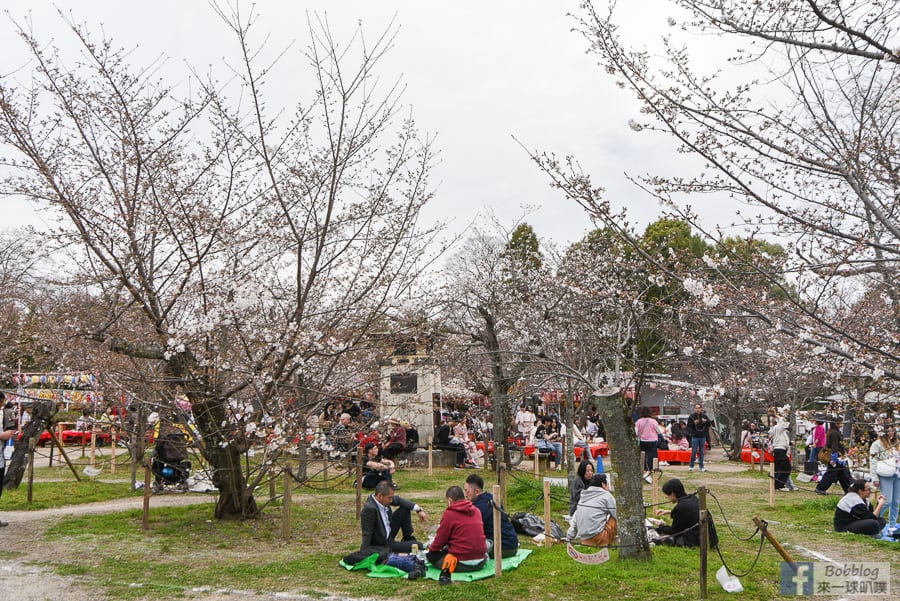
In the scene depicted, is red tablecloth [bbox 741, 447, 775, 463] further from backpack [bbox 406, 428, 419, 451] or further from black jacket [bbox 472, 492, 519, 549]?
black jacket [bbox 472, 492, 519, 549]

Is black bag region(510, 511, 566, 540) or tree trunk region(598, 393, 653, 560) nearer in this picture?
tree trunk region(598, 393, 653, 560)

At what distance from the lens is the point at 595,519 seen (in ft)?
24.7

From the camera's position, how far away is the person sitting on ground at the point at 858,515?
877 cm

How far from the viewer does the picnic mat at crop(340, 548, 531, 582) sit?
21.2 feet

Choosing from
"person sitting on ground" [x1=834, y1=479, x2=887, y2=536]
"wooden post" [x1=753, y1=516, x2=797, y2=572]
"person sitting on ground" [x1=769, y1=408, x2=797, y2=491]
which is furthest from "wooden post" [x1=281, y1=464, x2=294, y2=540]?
"person sitting on ground" [x1=769, y1=408, x2=797, y2=491]

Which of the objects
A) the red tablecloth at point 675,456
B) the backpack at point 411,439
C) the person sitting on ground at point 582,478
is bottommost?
the red tablecloth at point 675,456

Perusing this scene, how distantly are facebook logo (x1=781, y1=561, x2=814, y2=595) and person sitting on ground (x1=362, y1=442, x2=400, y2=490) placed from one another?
5765 mm

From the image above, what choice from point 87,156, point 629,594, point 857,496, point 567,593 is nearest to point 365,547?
point 567,593

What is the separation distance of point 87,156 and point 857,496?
35.5ft

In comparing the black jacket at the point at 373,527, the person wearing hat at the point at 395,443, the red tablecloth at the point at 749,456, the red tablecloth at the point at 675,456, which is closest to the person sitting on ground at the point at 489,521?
the black jacket at the point at 373,527

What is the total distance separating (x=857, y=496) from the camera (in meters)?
9.00

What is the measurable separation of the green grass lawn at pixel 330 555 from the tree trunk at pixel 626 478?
7.3 inches

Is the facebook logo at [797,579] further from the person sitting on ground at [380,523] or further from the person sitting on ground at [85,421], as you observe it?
the person sitting on ground at [85,421]

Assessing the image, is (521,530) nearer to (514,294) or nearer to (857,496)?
(857,496)
